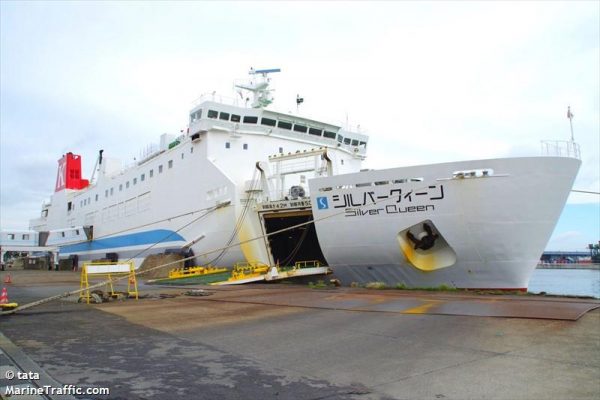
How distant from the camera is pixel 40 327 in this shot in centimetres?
649

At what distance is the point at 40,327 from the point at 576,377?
6799 millimetres

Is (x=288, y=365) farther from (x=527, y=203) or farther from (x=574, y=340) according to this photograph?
(x=527, y=203)

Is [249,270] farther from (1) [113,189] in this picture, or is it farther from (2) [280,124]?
(1) [113,189]

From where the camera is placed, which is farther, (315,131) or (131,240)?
(131,240)

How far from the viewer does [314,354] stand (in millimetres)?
4859

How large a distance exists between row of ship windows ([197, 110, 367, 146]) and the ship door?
185 inches

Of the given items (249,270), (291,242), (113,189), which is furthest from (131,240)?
(249,270)

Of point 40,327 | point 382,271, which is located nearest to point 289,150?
point 382,271

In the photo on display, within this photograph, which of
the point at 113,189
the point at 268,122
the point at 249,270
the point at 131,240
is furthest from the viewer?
the point at 113,189

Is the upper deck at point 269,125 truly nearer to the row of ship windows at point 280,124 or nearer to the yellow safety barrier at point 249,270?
the row of ship windows at point 280,124

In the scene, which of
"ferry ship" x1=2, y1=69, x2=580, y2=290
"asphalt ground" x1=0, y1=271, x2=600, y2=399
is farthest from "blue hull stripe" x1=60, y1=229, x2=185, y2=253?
"asphalt ground" x1=0, y1=271, x2=600, y2=399

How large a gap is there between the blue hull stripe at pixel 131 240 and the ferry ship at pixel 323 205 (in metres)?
0.11

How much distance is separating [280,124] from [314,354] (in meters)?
15.8

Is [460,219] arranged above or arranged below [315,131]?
below
